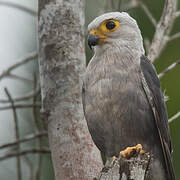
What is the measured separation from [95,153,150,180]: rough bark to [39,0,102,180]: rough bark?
40.6 inches

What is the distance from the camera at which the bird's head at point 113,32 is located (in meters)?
4.39

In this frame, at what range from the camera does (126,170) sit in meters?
2.92

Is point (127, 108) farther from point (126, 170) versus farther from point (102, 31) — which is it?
point (126, 170)

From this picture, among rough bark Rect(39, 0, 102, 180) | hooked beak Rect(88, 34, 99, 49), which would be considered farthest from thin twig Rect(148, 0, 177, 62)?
rough bark Rect(39, 0, 102, 180)

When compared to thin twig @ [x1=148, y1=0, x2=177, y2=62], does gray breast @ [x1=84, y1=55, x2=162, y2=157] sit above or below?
below

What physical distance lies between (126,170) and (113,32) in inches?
74.0

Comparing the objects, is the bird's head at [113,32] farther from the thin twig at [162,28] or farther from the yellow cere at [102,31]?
the thin twig at [162,28]

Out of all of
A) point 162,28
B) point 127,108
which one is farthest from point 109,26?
point 127,108

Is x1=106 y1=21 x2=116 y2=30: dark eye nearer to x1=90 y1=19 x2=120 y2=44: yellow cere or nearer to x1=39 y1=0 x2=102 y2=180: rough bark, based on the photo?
x1=90 y1=19 x2=120 y2=44: yellow cere

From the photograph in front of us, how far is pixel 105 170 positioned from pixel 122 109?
3.45 feet

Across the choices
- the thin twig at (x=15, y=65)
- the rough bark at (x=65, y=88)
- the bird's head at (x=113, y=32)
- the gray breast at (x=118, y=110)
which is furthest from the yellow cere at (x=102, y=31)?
the thin twig at (x=15, y=65)

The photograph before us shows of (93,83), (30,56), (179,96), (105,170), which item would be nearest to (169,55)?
(179,96)

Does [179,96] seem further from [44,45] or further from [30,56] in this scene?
[44,45]

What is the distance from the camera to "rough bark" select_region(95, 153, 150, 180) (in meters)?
2.91
